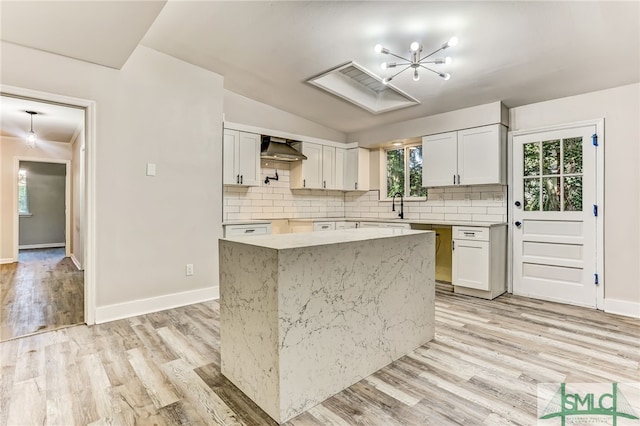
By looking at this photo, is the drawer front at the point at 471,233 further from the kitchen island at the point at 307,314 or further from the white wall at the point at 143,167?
the white wall at the point at 143,167

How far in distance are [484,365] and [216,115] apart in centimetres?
357

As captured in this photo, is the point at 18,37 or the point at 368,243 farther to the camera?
the point at 18,37

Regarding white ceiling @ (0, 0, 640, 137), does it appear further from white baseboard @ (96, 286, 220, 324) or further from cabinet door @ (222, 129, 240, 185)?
white baseboard @ (96, 286, 220, 324)

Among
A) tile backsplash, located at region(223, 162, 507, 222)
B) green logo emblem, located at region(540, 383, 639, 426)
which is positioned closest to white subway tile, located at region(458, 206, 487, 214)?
tile backsplash, located at region(223, 162, 507, 222)

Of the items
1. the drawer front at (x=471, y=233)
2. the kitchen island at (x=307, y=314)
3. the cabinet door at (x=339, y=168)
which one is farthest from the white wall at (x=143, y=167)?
the drawer front at (x=471, y=233)

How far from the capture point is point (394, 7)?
242 centimetres

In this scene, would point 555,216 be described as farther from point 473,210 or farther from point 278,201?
point 278,201

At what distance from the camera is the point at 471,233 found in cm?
392

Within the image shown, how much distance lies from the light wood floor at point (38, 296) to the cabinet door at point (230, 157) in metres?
2.08

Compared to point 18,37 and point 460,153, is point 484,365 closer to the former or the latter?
point 460,153

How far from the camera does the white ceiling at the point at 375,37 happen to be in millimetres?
2363

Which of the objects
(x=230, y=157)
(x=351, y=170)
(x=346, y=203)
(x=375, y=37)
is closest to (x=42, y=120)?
(x=230, y=157)

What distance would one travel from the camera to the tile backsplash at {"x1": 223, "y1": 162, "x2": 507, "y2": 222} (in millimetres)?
4309

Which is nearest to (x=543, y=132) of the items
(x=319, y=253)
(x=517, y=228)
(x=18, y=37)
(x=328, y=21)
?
(x=517, y=228)
